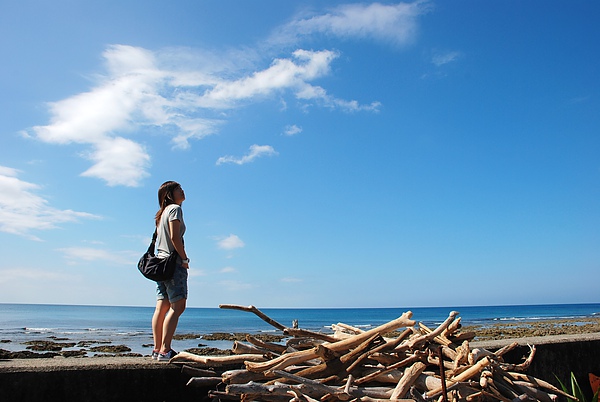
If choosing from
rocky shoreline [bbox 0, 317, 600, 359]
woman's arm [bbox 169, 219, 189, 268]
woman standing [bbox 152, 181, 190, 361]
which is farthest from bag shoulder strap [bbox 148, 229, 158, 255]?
rocky shoreline [bbox 0, 317, 600, 359]

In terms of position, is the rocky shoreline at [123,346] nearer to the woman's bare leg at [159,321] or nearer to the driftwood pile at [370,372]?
the woman's bare leg at [159,321]

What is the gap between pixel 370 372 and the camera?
2.53 meters

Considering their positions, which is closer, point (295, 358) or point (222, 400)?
point (295, 358)

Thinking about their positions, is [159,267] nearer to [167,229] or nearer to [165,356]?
[167,229]

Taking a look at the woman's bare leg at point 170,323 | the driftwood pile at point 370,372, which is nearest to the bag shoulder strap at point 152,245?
the woman's bare leg at point 170,323

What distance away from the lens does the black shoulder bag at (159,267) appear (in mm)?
3562

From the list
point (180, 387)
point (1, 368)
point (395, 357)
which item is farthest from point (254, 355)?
point (1, 368)

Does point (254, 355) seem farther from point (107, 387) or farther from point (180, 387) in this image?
point (107, 387)

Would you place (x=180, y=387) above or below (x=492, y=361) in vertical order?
below

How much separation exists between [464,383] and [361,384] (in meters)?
0.51

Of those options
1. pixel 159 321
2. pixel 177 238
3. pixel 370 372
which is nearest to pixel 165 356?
pixel 159 321

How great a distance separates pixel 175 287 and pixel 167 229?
0.49 meters

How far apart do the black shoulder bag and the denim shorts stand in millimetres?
47

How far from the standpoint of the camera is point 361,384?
2.42m
